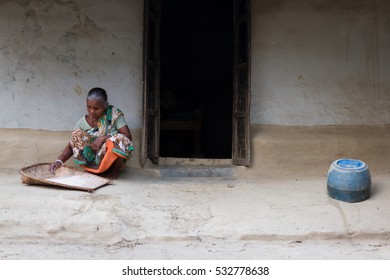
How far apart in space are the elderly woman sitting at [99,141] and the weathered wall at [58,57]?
539 millimetres

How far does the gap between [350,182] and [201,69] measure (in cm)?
452

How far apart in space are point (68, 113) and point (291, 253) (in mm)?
2727

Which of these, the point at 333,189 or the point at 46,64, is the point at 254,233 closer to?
the point at 333,189

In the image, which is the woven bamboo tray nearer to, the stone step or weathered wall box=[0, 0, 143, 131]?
weathered wall box=[0, 0, 143, 131]

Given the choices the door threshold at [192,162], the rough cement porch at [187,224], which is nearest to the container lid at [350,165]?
the rough cement porch at [187,224]

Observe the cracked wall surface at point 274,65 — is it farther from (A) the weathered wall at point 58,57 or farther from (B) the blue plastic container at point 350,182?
(B) the blue plastic container at point 350,182

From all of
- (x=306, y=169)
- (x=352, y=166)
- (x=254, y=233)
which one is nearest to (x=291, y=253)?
(x=254, y=233)

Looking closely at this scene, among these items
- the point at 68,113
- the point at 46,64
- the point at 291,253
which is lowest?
the point at 291,253

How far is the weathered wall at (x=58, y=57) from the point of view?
15.3ft

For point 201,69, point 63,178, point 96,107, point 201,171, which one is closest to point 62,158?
point 63,178

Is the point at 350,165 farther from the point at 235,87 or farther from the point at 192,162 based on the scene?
the point at 192,162

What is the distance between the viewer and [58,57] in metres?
4.71

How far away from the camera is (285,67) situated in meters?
4.90

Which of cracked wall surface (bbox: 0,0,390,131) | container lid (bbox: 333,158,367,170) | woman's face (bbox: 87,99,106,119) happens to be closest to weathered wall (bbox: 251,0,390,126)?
cracked wall surface (bbox: 0,0,390,131)
